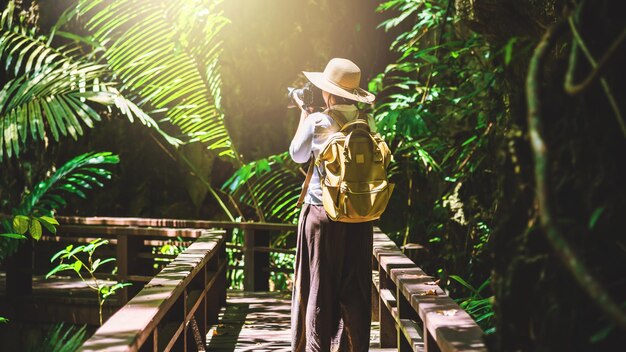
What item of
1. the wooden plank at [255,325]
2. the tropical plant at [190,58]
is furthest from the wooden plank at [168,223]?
the tropical plant at [190,58]

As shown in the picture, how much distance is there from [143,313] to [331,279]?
49.1 inches

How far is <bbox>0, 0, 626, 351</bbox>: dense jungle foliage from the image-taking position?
157 cm

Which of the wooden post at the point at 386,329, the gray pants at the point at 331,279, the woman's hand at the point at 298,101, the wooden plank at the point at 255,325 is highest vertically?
the woman's hand at the point at 298,101

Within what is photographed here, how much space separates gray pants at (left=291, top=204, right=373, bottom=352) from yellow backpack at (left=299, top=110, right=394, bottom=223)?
0.14m

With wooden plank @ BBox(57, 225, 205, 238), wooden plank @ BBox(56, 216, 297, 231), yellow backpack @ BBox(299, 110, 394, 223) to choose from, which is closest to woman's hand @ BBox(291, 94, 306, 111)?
yellow backpack @ BBox(299, 110, 394, 223)

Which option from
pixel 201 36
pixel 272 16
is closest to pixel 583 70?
pixel 201 36

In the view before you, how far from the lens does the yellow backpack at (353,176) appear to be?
11.7ft

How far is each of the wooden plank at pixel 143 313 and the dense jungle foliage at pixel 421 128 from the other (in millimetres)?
1166

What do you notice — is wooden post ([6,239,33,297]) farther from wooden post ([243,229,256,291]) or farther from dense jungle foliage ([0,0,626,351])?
wooden post ([243,229,256,291])

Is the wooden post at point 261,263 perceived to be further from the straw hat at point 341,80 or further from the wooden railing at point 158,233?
the straw hat at point 341,80

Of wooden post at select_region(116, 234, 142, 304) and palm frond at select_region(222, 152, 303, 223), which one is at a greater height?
palm frond at select_region(222, 152, 303, 223)

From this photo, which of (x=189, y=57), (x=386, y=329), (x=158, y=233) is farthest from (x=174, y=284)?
(x=189, y=57)

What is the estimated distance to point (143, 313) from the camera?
278 centimetres

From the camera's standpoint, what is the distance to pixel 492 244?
1779mm
